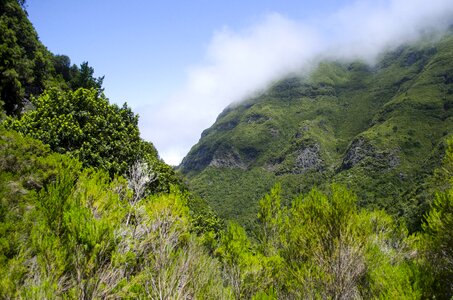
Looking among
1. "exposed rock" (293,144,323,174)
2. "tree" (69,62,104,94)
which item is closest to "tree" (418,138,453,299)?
"tree" (69,62,104,94)

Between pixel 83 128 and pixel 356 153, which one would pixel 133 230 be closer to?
pixel 83 128

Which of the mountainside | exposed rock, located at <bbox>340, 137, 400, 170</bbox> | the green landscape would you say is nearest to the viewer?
the green landscape

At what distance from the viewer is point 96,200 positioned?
14.2 metres

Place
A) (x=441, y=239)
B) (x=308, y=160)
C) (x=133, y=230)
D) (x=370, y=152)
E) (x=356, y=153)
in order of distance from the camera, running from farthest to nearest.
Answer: (x=308, y=160) → (x=356, y=153) → (x=370, y=152) → (x=441, y=239) → (x=133, y=230)

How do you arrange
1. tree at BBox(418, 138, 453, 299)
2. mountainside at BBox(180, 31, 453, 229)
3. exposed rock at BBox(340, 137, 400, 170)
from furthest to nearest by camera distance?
exposed rock at BBox(340, 137, 400, 170), mountainside at BBox(180, 31, 453, 229), tree at BBox(418, 138, 453, 299)

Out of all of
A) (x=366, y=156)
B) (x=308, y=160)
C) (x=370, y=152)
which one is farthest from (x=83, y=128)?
(x=308, y=160)

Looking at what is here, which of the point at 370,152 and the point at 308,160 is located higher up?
the point at 308,160

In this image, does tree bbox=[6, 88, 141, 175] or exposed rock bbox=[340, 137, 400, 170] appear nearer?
tree bbox=[6, 88, 141, 175]

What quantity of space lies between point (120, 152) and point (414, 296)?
2267 cm

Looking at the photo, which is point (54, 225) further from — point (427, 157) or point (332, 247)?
point (427, 157)

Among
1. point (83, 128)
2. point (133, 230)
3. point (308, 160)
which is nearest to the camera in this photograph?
point (133, 230)

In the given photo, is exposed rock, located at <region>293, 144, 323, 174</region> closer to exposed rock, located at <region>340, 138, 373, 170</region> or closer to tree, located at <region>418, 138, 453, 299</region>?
exposed rock, located at <region>340, 138, 373, 170</region>

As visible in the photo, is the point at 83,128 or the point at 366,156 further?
the point at 366,156

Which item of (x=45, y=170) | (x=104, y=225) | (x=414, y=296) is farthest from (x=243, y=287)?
(x=45, y=170)
